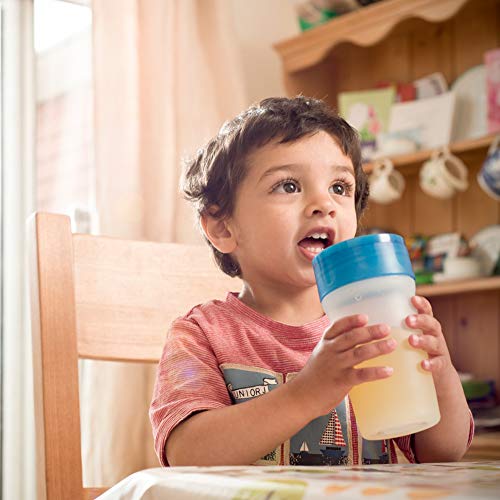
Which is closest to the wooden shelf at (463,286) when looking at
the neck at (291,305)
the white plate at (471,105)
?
the white plate at (471,105)

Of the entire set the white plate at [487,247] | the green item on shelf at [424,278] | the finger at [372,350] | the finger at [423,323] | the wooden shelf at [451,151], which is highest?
the wooden shelf at [451,151]

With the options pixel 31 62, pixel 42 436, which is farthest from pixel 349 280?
pixel 31 62

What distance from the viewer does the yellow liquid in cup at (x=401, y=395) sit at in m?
0.58

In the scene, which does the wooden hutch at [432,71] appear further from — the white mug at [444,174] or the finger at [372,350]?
the finger at [372,350]

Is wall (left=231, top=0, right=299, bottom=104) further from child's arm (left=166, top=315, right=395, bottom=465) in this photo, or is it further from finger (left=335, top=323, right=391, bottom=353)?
finger (left=335, top=323, right=391, bottom=353)

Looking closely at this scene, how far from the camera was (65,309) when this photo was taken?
955 millimetres

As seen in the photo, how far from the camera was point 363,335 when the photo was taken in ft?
1.85

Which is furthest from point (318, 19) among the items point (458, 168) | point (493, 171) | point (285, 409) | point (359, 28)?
point (285, 409)

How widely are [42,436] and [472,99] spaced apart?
79.4 inches

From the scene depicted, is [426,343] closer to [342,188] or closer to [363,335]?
[363,335]

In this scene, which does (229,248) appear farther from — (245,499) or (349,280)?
(245,499)

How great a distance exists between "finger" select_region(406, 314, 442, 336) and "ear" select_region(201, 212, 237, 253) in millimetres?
435

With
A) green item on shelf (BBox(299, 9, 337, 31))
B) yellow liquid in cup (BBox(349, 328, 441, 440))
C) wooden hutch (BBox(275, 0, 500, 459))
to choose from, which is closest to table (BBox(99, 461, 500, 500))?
yellow liquid in cup (BBox(349, 328, 441, 440))

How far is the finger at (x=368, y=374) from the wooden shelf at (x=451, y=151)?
5.93ft
